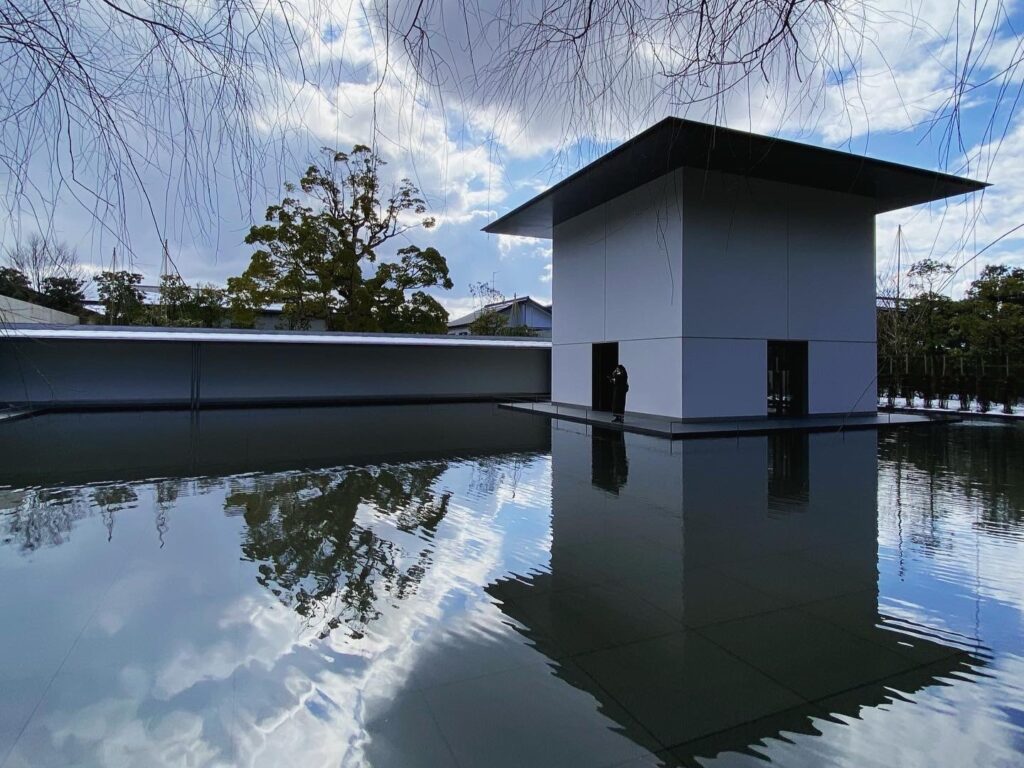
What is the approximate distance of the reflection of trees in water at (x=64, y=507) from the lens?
16.7 feet

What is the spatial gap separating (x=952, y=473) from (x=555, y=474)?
5.57 meters

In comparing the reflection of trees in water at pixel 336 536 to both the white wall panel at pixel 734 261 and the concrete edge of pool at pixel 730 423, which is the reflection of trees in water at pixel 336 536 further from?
the white wall panel at pixel 734 261

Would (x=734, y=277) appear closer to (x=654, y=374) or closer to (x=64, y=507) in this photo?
(x=654, y=374)

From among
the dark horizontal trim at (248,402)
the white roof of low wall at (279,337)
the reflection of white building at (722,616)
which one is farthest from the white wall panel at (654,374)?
the dark horizontal trim at (248,402)

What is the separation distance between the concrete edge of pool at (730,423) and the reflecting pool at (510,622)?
14.4 feet

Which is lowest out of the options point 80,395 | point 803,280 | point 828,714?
point 828,714

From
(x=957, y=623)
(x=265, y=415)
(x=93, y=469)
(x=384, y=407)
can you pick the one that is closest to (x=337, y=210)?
(x=384, y=407)

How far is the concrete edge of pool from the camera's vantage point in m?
12.0

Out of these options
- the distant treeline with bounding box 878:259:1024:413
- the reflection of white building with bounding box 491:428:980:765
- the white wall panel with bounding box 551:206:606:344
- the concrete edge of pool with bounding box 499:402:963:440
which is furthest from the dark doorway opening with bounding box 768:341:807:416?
the reflection of white building with bounding box 491:428:980:765

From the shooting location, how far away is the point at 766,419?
46.2 feet

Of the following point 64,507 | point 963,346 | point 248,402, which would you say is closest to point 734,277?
point 64,507

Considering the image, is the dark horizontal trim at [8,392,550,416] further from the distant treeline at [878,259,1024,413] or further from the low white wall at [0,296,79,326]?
the low white wall at [0,296,79,326]

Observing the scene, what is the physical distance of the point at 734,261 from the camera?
13.9 meters

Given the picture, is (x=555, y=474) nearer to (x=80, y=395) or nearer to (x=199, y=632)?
(x=199, y=632)
